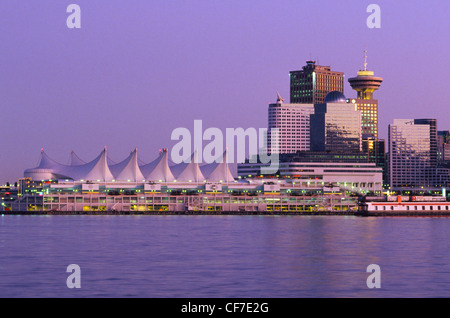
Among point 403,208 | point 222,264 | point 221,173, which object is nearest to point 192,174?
point 221,173

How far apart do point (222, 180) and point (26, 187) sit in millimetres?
44387

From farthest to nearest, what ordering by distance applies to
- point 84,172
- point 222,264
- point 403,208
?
point 84,172
point 403,208
point 222,264

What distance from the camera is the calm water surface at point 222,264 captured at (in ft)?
142

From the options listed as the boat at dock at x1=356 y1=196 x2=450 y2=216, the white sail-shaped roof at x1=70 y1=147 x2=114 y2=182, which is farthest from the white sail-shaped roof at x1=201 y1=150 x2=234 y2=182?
the boat at dock at x1=356 y1=196 x2=450 y2=216

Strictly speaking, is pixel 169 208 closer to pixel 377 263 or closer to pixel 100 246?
pixel 100 246

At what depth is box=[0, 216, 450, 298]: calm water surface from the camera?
43156 millimetres

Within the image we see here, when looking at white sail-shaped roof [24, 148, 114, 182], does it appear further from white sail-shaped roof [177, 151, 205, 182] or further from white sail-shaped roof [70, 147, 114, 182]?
white sail-shaped roof [177, 151, 205, 182]

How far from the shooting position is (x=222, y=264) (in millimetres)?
55281

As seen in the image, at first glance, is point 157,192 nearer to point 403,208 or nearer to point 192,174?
point 192,174

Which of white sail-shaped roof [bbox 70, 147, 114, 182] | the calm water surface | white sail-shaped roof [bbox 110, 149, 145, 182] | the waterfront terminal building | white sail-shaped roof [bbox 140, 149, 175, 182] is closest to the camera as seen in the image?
the calm water surface

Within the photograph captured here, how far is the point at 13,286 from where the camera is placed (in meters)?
43.8

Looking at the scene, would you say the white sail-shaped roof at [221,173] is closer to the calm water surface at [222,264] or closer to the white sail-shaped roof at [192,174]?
the white sail-shaped roof at [192,174]
